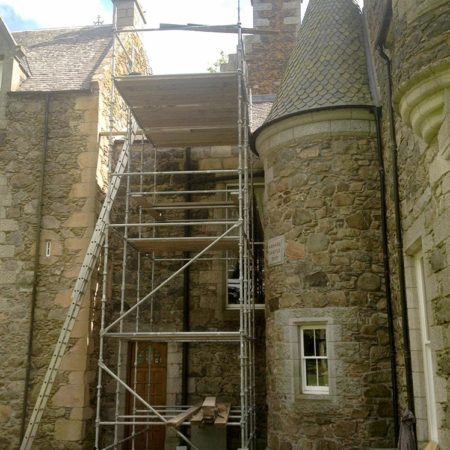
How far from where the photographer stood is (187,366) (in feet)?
34.5

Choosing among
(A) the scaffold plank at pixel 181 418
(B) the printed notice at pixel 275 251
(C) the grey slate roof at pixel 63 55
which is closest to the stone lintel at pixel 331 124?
(B) the printed notice at pixel 275 251

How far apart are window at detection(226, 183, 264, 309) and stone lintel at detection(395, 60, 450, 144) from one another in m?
5.83

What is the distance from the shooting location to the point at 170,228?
36.6ft

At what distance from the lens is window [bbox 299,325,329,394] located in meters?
8.17

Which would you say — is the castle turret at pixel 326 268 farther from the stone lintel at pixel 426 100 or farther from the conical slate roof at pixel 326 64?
the stone lintel at pixel 426 100

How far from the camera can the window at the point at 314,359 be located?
8172 millimetres

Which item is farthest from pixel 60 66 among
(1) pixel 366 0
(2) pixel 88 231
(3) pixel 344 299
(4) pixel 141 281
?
(3) pixel 344 299

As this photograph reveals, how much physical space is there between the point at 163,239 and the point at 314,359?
9.62ft

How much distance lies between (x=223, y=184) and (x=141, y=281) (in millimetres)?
2421

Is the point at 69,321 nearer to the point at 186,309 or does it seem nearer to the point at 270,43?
the point at 186,309

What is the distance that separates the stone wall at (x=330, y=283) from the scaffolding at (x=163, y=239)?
572 millimetres

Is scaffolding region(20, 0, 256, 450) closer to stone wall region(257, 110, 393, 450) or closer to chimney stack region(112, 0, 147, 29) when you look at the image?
stone wall region(257, 110, 393, 450)

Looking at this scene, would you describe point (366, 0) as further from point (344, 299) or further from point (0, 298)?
point (0, 298)

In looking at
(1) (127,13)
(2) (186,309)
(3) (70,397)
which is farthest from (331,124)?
(1) (127,13)
